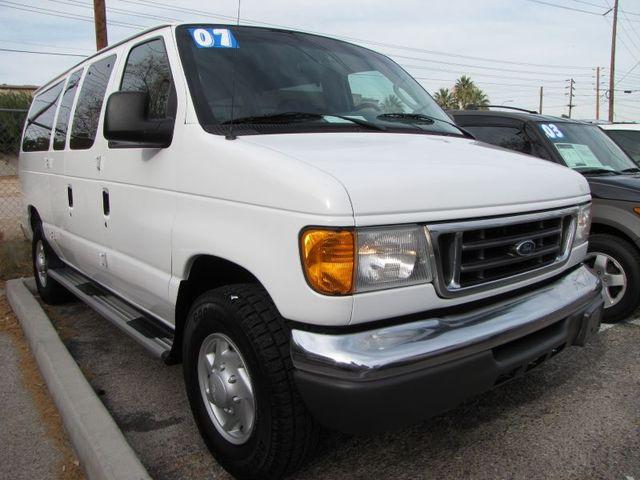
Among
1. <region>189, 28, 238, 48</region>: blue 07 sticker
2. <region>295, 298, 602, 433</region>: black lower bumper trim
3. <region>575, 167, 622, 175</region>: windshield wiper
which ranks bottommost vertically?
<region>295, 298, 602, 433</region>: black lower bumper trim

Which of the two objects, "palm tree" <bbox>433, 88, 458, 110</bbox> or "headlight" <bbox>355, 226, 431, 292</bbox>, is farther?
"palm tree" <bbox>433, 88, 458, 110</bbox>

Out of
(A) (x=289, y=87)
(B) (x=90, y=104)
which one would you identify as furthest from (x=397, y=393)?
(B) (x=90, y=104)

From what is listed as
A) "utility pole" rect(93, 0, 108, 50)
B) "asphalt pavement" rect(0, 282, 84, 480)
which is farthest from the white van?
"utility pole" rect(93, 0, 108, 50)

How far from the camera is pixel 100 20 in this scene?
Result: 11.1 meters

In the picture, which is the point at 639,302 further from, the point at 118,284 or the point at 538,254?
the point at 118,284

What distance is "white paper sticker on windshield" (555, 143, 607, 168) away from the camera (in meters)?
5.09

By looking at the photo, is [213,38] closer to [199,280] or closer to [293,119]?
[293,119]

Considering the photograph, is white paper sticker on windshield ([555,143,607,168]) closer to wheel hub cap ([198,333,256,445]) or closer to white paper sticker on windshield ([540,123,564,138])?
white paper sticker on windshield ([540,123,564,138])

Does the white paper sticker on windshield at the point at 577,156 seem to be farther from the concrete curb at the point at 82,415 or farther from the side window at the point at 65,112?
the concrete curb at the point at 82,415

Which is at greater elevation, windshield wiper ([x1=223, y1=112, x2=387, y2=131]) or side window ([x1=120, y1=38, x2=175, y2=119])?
side window ([x1=120, y1=38, x2=175, y2=119])

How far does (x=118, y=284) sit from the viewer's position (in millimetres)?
3561

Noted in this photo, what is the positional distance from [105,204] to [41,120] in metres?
2.45

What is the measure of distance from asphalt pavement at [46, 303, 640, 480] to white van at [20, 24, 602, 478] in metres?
0.26

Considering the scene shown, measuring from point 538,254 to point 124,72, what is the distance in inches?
105
